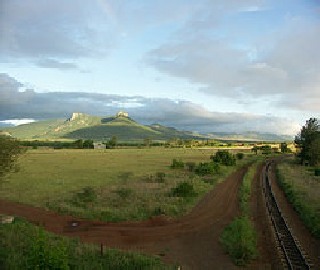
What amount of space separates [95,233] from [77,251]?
17.2 feet

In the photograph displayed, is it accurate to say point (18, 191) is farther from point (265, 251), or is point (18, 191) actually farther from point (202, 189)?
point (265, 251)

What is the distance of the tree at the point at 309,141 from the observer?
3076 inches

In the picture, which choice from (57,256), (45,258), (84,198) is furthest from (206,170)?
(45,258)

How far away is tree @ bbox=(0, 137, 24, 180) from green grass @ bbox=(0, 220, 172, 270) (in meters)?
10.4

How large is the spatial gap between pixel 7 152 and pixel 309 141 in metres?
63.8

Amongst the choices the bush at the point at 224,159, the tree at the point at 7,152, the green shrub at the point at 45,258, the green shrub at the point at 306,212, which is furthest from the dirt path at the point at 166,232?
the bush at the point at 224,159

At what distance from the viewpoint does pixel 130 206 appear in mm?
30156

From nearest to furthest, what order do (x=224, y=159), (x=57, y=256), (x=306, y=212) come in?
(x=57, y=256) < (x=306, y=212) < (x=224, y=159)

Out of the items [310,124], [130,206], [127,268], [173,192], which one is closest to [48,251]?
[127,268]

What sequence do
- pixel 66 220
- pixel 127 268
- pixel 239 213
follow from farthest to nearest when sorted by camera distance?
1. pixel 239 213
2. pixel 66 220
3. pixel 127 268

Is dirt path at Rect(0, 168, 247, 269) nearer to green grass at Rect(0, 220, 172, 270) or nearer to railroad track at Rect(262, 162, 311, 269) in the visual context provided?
green grass at Rect(0, 220, 172, 270)

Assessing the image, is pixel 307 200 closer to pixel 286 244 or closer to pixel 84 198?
pixel 286 244

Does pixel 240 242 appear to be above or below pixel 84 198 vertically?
below

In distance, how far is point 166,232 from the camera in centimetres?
2414
